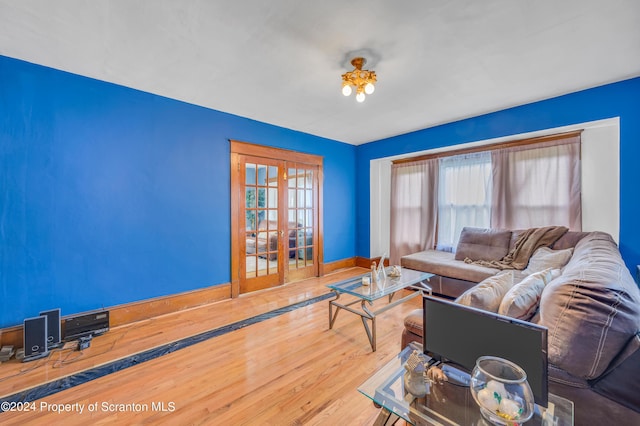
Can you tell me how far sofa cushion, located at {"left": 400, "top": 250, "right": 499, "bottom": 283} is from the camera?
318cm

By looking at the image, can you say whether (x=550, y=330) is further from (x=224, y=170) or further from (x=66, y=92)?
(x=66, y=92)

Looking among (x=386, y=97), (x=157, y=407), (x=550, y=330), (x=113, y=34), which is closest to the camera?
(x=550, y=330)

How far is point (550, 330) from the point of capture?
3.50ft

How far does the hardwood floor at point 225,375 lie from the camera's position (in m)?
1.57

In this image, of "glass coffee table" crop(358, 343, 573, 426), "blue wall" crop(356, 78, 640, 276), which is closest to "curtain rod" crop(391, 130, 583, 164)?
"blue wall" crop(356, 78, 640, 276)


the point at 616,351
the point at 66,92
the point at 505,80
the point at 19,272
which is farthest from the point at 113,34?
the point at 505,80

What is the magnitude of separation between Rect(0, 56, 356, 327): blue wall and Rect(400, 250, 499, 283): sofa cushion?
2.80 meters

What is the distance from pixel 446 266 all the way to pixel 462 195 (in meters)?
1.44

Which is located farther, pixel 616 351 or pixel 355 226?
pixel 355 226

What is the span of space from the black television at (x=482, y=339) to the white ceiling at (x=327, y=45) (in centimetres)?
189

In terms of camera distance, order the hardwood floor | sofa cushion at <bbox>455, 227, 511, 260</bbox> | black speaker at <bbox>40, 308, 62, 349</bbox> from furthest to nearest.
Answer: sofa cushion at <bbox>455, 227, 511, 260</bbox>, black speaker at <bbox>40, 308, 62, 349</bbox>, the hardwood floor

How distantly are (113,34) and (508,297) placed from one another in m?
3.26

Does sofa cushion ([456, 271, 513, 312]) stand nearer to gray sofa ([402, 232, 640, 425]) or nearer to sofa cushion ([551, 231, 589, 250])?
gray sofa ([402, 232, 640, 425])

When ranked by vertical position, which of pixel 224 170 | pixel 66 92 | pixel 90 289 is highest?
pixel 66 92
